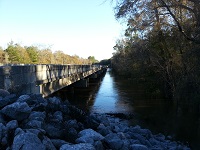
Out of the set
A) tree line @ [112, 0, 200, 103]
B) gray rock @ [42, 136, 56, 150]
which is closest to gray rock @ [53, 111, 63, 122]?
gray rock @ [42, 136, 56, 150]

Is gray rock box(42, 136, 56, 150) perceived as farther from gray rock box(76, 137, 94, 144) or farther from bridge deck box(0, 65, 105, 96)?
bridge deck box(0, 65, 105, 96)

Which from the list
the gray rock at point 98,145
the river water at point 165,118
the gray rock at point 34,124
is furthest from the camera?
the river water at point 165,118

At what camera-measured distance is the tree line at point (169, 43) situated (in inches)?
645

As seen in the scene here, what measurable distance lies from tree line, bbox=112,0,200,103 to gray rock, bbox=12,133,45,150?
11.9m

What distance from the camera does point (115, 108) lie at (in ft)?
66.9

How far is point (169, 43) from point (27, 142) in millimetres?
20837

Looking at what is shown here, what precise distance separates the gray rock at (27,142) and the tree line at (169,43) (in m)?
11.9

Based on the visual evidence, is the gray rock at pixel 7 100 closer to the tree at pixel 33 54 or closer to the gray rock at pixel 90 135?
the gray rock at pixel 90 135

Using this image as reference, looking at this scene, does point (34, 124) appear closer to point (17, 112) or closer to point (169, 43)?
point (17, 112)

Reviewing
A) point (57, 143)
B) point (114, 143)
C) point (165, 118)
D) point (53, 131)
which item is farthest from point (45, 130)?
point (165, 118)

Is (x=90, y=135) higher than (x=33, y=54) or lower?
lower

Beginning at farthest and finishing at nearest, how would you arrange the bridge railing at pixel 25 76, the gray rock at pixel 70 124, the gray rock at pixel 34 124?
the bridge railing at pixel 25 76
the gray rock at pixel 70 124
the gray rock at pixel 34 124


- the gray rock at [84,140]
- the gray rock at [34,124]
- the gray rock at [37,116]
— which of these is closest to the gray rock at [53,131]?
the gray rock at [34,124]

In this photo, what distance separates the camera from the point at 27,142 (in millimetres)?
4902
